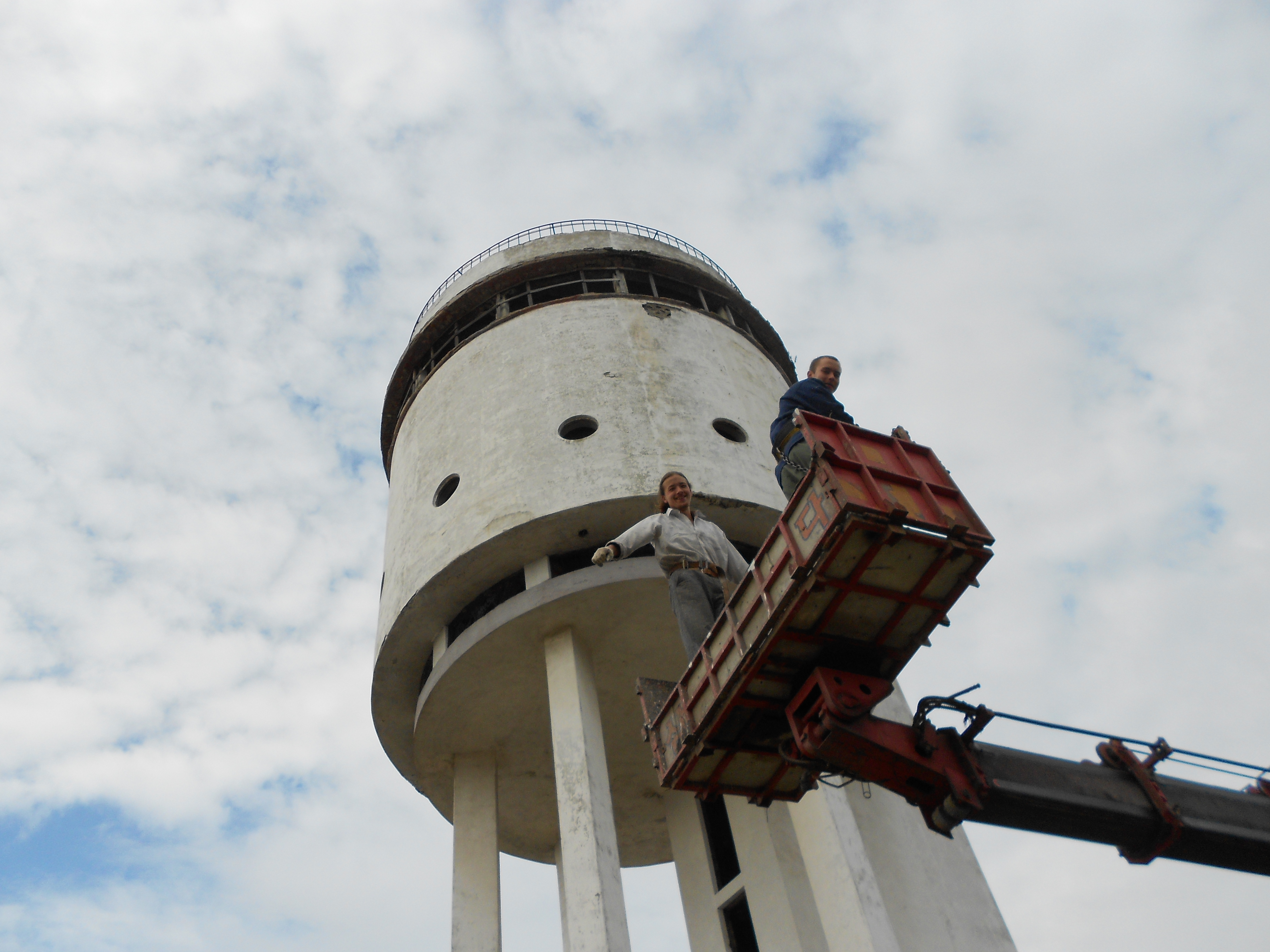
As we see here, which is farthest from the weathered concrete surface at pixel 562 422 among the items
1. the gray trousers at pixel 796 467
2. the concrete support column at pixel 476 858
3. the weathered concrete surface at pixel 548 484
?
the gray trousers at pixel 796 467

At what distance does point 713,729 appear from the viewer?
20.3ft

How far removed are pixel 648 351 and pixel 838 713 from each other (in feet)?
29.9

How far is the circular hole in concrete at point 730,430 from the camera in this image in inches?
526

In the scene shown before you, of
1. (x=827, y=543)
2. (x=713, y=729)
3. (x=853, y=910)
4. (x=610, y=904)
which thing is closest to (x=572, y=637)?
(x=610, y=904)

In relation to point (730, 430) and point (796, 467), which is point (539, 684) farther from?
point (796, 467)

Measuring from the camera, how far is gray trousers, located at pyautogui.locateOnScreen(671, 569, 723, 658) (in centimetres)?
710

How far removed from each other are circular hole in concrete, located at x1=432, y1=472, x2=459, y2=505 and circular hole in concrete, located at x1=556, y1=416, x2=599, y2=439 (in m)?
1.62

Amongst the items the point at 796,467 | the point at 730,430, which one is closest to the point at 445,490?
the point at 730,430

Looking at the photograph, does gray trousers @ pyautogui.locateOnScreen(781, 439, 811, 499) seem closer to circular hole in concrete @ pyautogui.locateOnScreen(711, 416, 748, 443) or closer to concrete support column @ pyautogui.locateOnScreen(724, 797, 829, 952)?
concrete support column @ pyautogui.locateOnScreen(724, 797, 829, 952)

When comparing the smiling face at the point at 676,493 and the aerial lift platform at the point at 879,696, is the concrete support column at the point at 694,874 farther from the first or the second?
the aerial lift platform at the point at 879,696

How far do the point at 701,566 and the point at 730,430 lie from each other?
6.16 metres

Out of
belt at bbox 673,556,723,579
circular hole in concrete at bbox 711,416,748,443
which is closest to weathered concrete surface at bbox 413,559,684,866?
circular hole in concrete at bbox 711,416,748,443

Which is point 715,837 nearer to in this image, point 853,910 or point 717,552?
point 853,910

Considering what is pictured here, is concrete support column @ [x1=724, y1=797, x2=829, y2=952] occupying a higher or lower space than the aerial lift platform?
higher
